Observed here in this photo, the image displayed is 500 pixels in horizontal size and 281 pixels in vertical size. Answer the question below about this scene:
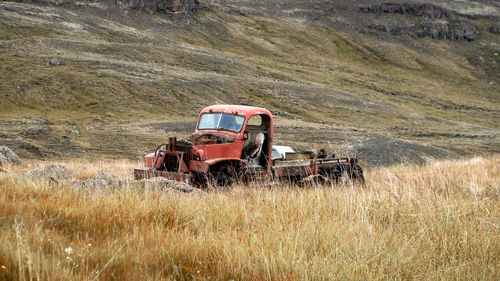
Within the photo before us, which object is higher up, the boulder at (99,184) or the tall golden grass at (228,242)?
the tall golden grass at (228,242)

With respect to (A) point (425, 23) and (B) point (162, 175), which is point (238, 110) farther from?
(A) point (425, 23)

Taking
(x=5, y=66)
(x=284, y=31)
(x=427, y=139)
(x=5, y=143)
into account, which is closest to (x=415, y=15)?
(x=284, y=31)

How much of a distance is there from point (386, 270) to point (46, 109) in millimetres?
41365

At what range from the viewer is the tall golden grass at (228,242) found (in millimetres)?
2729

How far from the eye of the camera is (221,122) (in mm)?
12242

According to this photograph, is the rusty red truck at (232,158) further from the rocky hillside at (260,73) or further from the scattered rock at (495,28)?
the scattered rock at (495,28)

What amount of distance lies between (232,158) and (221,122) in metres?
1.62

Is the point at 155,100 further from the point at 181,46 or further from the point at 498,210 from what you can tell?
the point at 498,210

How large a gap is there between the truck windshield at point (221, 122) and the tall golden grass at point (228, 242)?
6972 mm

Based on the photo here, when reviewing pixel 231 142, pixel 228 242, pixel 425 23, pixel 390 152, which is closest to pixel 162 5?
pixel 425 23

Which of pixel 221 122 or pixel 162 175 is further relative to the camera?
pixel 221 122

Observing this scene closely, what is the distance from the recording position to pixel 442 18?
429 ft

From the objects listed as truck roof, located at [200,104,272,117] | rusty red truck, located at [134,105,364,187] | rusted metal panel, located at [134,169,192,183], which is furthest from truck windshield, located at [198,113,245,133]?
rusted metal panel, located at [134,169,192,183]

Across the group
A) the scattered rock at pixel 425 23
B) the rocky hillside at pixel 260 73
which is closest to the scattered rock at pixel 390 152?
the rocky hillside at pixel 260 73
